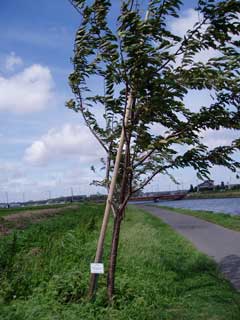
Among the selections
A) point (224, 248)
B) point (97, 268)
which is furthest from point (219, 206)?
point (97, 268)

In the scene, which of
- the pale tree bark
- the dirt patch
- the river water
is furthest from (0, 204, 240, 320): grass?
the river water

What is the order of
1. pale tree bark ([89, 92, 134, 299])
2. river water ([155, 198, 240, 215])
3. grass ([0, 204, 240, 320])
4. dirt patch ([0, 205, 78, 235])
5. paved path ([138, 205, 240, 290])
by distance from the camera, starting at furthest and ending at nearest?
river water ([155, 198, 240, 215]) → dirt patch ([0, 205, 78, 235]) → paved path ([138, 205, 240, 290]) → pale tree bark ([89, 92, 134, 299]) → grass ([0, 204, 240, 320])

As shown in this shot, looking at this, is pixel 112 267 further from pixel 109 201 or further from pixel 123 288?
pixel 109 201

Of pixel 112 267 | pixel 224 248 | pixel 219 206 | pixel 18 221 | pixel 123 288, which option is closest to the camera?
pixel 112 267

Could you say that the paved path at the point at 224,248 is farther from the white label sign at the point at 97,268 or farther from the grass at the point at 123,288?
the white label sign at the point at 97,268

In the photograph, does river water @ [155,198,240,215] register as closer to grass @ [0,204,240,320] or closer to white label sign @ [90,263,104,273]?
grass @ [0,204,240,320]

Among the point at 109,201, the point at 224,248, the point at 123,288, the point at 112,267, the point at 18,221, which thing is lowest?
the point at 224,248

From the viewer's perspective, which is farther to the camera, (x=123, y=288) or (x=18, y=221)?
(x=18, y=221)

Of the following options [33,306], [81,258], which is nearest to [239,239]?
[81,258]

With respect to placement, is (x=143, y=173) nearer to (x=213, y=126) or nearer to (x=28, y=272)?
(x=213, y=126)

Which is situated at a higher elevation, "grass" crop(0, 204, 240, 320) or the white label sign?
the white label sign

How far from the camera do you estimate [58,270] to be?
835cm

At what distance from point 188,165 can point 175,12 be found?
2146 mm

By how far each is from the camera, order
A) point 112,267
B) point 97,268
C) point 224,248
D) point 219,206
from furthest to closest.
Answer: point 219,206 < point 224,248 < point 112,267 < point 97,268
